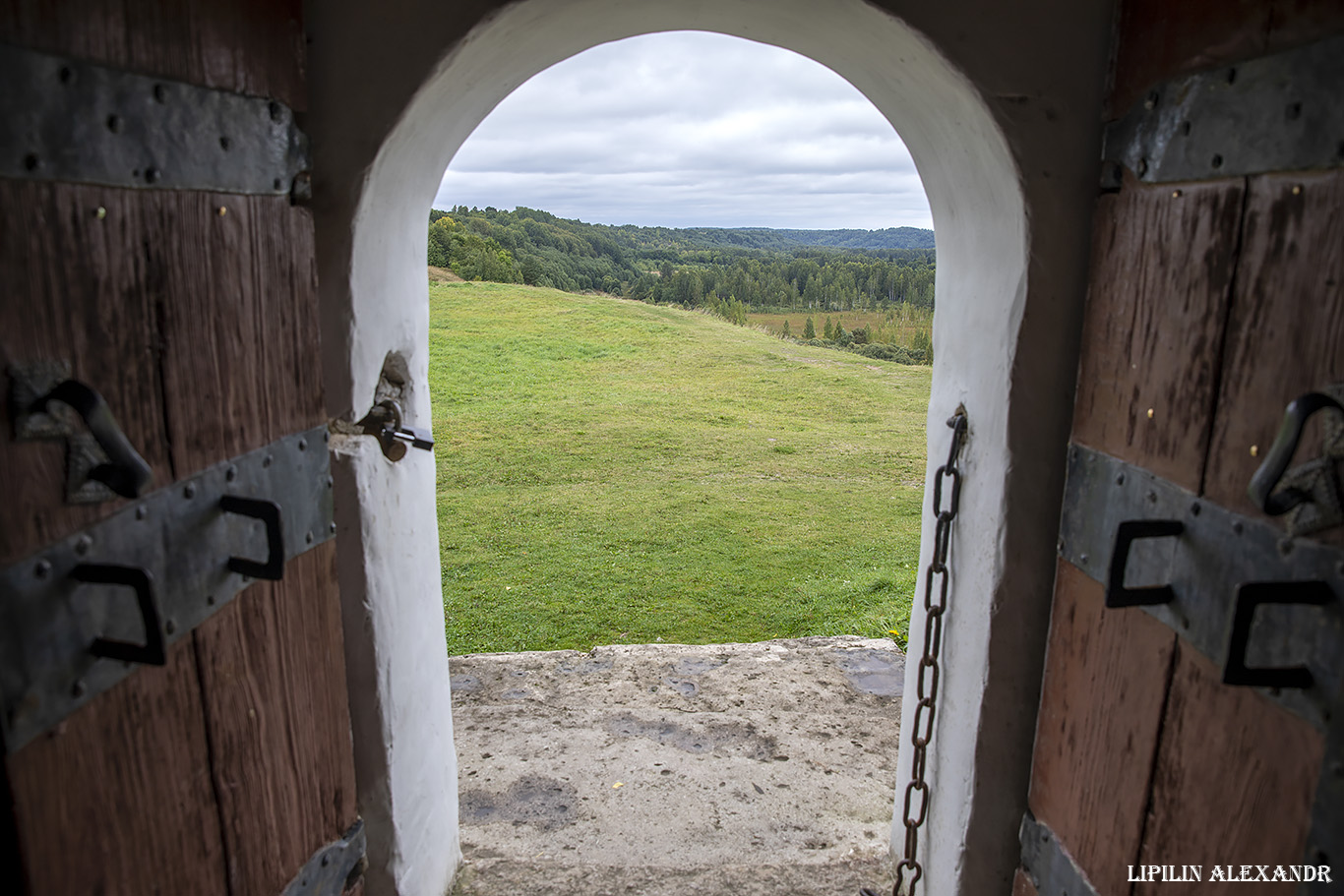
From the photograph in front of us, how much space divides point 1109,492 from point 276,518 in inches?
59.8

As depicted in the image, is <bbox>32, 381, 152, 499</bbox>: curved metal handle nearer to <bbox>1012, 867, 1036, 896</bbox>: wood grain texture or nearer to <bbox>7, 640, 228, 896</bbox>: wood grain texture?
<bbox>7, 640, 228, 896</bbox>: wood grain texture

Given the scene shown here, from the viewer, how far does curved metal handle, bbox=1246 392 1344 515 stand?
1.05 meters

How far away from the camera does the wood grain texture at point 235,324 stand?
4.31 ft

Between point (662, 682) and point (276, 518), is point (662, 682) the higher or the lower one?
the lower one

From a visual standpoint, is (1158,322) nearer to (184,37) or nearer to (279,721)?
(184,37)

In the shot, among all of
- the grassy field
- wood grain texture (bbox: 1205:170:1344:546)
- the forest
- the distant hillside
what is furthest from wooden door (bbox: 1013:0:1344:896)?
the distant hillside

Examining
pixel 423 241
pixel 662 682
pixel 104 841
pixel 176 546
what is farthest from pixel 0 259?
pixel 662 682

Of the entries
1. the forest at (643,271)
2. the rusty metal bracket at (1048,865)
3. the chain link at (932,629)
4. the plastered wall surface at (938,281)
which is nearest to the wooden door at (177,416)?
the plastered wall surface at (938,281)

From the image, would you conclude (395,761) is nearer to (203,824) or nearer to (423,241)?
(203,824)

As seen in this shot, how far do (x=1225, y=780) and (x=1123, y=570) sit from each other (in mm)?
333

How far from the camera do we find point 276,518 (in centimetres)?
142

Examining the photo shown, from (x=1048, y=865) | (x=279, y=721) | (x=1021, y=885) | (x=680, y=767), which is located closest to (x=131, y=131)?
(x=279, y=721)

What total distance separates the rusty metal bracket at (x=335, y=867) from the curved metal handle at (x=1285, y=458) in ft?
5.92

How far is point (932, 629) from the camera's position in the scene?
2.25 m
